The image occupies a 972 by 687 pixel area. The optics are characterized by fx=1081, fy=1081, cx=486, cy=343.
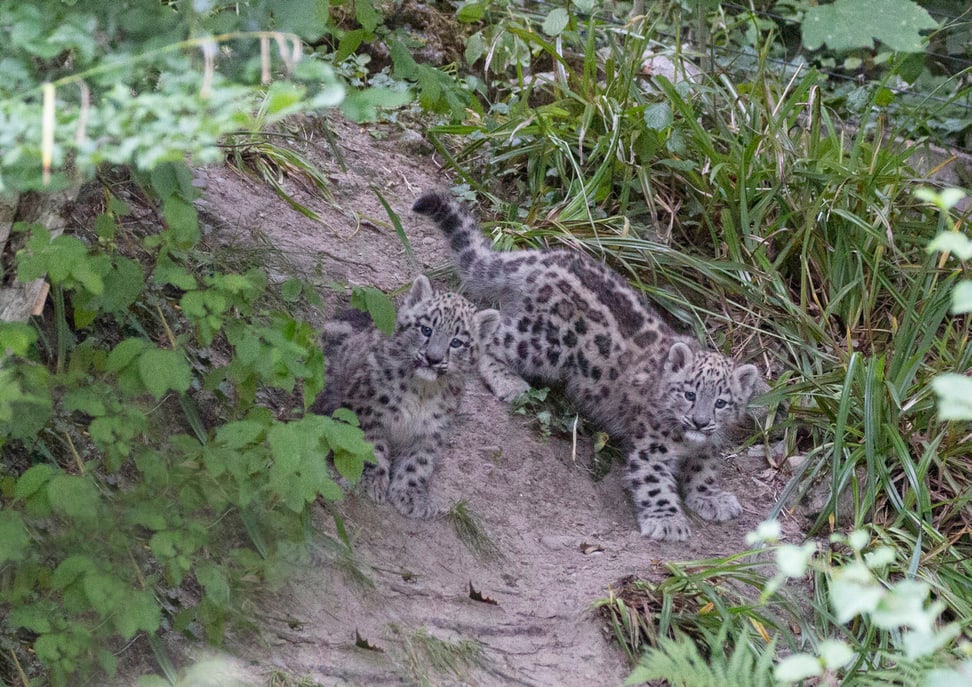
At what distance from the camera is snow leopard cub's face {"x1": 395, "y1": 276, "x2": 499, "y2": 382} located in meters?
5.11

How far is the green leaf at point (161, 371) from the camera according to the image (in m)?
3.50

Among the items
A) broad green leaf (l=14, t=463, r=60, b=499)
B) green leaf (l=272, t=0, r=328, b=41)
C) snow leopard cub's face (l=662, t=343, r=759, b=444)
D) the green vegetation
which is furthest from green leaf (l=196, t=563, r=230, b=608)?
snow leopard cub's face (l=662, t=343, r=759, b=444)

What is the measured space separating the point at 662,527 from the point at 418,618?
1.63 metres

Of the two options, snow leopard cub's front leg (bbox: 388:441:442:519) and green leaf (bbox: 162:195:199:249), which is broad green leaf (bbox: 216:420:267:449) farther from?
snow leopard cub's front leg (bbox: 388:441:442:519)

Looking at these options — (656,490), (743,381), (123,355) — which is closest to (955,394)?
(123,355)

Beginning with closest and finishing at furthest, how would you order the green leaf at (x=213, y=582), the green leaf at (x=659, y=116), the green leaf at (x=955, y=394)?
the green leaf at (x=955, y=394) → the green leaf at (x=213, y=582) → the green leaf at (x=659, y=116)

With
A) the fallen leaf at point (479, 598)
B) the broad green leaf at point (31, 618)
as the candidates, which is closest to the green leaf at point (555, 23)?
the fallen leaf at point (479, 598)

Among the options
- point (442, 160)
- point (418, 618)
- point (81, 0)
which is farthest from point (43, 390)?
point (442, 160)

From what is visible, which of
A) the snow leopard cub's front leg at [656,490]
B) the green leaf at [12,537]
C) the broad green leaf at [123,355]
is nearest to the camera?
the green leaf at [12,537]

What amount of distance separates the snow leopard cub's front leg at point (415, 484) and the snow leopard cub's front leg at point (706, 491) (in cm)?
154

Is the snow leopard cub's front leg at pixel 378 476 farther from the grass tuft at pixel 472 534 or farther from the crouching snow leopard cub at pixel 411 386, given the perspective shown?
the grass tuft at pixel 472 534

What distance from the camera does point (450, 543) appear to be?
16.7ft

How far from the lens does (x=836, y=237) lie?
6.71 metres

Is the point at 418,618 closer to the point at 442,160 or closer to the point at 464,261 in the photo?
the point at 464,261
